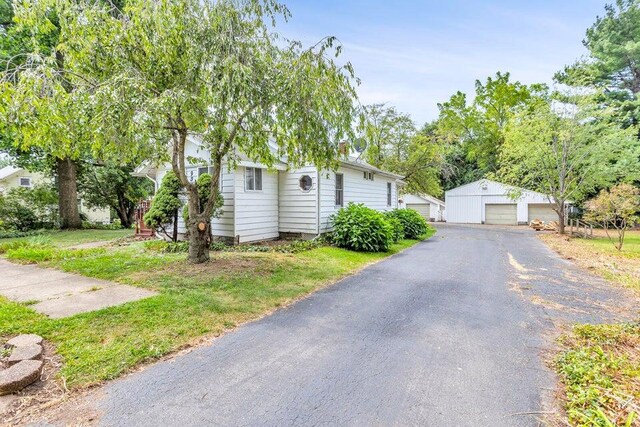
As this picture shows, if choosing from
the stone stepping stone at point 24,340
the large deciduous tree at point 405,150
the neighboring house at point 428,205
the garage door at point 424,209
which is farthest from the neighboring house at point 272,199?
the garage door at point 424,209

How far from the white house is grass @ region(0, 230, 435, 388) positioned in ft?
68.6

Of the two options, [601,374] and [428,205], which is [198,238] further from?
[428,205]

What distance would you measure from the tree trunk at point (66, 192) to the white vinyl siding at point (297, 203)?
11.4 m

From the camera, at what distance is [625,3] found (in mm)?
22062

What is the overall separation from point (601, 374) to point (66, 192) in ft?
64.8

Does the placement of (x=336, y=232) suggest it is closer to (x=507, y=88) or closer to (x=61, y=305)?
(x=61, y=305)

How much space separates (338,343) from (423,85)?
1855 centimetres

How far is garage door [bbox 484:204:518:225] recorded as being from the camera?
84.0ft

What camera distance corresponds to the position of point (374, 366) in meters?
3.20

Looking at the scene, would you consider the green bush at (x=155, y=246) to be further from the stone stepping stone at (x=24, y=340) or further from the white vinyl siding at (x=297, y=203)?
the stone stepping stone at (x=24, y=340)

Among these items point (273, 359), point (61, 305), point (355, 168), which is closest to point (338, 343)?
point (273, 359)

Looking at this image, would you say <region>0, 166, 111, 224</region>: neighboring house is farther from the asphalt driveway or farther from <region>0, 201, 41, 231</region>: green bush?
the asphalt driveway

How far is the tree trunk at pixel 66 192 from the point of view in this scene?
51.2 ft

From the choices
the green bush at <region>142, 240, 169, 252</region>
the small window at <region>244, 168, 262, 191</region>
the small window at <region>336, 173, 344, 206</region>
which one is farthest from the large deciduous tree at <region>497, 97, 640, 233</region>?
the green bush at <region>142, 240, 169, 252</region>
